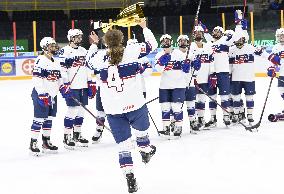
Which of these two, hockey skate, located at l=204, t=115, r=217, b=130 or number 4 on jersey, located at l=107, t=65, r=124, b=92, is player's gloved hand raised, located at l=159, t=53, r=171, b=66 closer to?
hockey skate, located at l=204, t=115, r=217, b=130

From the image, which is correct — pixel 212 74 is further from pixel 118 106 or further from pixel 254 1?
pixel 254 1

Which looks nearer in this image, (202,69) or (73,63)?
(73,63)

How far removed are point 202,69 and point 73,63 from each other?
5.77ft

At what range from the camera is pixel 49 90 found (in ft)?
17.0

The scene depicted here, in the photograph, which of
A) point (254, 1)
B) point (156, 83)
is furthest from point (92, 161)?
point (254, 1)

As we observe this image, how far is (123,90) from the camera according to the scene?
3684mm

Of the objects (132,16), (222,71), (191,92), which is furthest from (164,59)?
(132,16)

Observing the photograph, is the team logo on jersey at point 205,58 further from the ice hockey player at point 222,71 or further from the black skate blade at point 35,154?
the black skate blade at point 35,154

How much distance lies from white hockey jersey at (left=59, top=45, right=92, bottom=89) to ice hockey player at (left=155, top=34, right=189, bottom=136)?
0.87 metres

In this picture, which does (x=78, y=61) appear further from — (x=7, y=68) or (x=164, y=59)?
(x=7, y=68)

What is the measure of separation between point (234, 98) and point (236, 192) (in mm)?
3148

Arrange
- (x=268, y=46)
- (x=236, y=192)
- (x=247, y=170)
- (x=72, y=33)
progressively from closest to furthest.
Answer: (x=236, y=192), (x=247, y=170), (x=72, y=33), (x=268, y=46)

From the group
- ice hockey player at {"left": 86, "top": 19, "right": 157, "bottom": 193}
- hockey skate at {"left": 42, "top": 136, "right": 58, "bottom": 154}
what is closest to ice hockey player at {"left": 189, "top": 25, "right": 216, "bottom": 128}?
hockey skate at {"left": 42, "top": 136, "right": 58, "bottom": 154}

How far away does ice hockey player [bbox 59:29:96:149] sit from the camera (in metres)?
5.52
